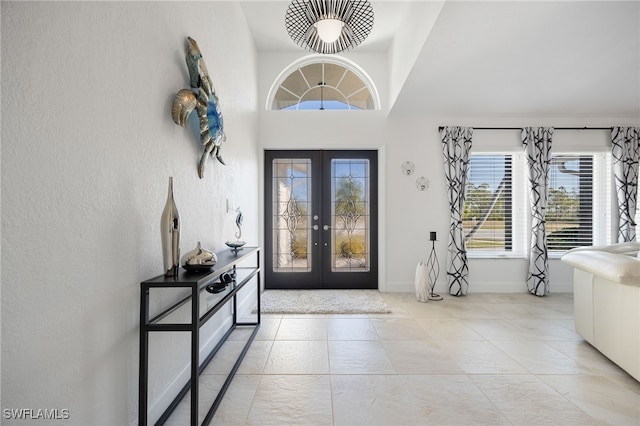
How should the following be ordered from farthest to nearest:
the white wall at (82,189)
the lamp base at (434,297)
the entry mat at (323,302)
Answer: the lamp base at (434,297)
the entry mat at (323,302)
the white wall at (82,189)

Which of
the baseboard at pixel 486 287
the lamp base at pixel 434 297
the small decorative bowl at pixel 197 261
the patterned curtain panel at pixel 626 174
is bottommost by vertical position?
the lamp base at pixel 434 297

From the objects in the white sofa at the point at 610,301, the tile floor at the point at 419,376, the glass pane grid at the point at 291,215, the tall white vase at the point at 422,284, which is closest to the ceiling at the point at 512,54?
the glass pane grid at the point at 291,215

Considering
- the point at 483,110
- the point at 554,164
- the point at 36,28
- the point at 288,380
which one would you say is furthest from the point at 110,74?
the point at 554,164

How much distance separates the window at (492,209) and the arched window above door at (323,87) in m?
1.93

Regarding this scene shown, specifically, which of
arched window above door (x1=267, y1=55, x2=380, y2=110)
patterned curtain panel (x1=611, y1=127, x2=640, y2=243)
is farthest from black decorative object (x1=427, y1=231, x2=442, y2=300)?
patterned curtain panel (x1=611, y1=127, x2=640, y2=243)

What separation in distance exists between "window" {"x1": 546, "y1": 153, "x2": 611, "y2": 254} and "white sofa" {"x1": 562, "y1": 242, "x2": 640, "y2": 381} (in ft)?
7.17

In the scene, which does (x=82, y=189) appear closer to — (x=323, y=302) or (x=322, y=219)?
(x=323, y=302)

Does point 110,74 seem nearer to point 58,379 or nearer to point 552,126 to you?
point 58,379

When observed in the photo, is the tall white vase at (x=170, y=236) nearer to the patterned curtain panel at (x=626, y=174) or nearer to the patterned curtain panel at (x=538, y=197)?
the patterned curtain panel at (x=538, y=197)

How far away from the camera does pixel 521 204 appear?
4.54 metres

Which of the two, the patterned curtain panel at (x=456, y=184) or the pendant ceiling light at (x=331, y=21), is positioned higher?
the pendant ceiling light at (x=331, y=21)

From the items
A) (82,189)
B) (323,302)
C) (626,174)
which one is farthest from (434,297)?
(82,189)

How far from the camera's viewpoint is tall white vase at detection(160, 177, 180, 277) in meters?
1.50

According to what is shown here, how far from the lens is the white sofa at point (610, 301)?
6.70 ft
